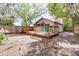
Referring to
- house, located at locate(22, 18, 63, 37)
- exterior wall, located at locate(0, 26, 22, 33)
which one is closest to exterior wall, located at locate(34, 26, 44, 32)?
house, located at locate(22, 18, 63, 37)

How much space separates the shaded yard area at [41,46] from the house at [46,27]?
55 millimetres

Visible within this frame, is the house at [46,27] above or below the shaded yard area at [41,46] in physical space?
above

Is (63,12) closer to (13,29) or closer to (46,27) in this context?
(46,27)

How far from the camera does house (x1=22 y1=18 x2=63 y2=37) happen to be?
2.12m

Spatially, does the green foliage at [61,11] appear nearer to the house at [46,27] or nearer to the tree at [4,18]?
the house at [46,27]

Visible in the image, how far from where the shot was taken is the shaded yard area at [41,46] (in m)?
2.12

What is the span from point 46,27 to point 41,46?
22 cm

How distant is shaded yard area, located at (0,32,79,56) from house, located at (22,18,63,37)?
6 centimetres

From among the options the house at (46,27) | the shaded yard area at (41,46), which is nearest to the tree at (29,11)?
the house at (46,27)

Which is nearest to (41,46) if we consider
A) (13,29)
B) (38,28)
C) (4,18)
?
(38,28)

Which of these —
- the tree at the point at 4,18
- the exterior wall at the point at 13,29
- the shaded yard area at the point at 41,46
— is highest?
the tree at the point at 4,18

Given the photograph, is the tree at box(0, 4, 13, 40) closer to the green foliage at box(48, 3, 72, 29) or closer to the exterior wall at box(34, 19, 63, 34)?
the exterior wall at box(34, 19, 63, 34)

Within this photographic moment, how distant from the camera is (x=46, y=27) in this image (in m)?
2.13

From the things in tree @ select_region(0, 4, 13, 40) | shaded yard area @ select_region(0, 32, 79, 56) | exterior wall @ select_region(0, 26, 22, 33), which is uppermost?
tree @ select_region(0, 4, 13, 40)
